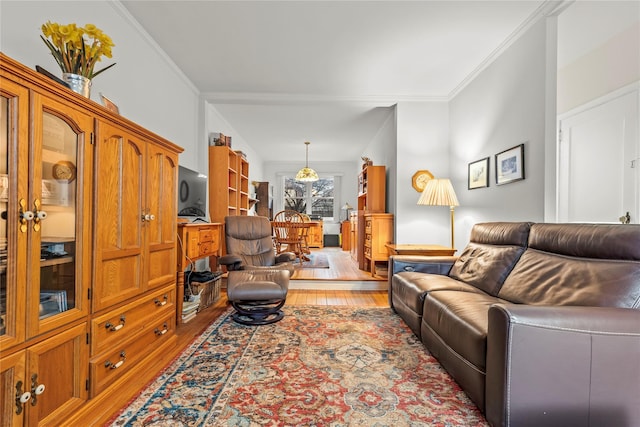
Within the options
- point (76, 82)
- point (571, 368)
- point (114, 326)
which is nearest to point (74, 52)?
point (76, 82)

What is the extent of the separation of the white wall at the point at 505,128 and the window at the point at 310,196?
5538 mm

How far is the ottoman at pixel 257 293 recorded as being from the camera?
2.51m

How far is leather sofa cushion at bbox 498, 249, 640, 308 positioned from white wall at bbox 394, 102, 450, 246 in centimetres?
213

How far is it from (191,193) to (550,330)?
349cm

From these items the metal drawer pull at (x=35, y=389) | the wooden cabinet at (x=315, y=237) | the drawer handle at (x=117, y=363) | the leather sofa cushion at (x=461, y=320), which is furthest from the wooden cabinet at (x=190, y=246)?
the wooden cabinet at (x=315, y=237)

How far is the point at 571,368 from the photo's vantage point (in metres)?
1.18

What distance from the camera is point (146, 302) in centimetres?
190

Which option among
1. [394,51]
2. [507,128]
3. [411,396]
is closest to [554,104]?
[507,128]

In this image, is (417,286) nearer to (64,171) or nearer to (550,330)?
(550,330)

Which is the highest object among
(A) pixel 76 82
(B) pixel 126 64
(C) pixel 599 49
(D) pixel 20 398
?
(C) pixel 599 49

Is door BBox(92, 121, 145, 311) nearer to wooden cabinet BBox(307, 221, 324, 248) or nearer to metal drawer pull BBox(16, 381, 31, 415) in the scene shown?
metal drawer pull BBox(16, 381, 31, 415)

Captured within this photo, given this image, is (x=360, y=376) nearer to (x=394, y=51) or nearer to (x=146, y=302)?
(x=146, y=302)

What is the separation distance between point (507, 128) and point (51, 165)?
11.7 ft

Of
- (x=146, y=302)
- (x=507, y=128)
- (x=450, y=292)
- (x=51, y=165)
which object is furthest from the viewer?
(x=507, y=128)
